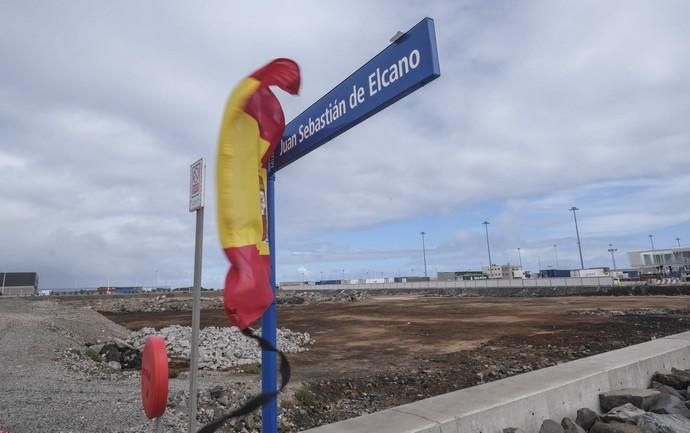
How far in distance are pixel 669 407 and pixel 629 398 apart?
46 cm

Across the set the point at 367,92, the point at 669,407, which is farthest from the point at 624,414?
the point at 367,92

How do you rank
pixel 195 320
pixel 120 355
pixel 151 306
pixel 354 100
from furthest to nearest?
pixel 151 306
pixel 120 355
pixel 354 100
pixel 195 320

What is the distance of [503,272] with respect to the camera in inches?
3666

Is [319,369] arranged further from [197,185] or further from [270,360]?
[197,185]

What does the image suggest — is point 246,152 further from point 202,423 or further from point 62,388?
point 62,388

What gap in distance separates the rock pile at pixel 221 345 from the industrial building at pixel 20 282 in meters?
92.8

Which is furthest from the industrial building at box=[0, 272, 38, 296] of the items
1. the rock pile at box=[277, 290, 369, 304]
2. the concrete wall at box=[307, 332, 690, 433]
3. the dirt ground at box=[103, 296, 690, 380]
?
the concrete wall at box=[307, 332, 690, 433]

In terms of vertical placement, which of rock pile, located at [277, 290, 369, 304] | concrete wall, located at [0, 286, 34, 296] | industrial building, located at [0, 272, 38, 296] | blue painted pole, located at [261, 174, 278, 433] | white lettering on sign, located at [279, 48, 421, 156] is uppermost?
industrial building, located at [0, 272, 38, 296]

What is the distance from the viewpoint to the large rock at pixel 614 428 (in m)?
4.28

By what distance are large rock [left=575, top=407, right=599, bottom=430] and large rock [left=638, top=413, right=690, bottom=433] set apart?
0.47 meters

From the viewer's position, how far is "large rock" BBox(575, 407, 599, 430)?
486cm

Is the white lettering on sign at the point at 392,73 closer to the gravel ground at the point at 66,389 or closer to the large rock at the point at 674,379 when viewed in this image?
the gravel ground at the point at 66,389

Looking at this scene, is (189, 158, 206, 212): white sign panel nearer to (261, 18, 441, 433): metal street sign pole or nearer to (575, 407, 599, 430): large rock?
(261, 18, 441, 433): metal street sign pole

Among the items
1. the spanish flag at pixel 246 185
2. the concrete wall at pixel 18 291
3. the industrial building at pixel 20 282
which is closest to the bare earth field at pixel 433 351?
the spanish flag at pixel 246 185
